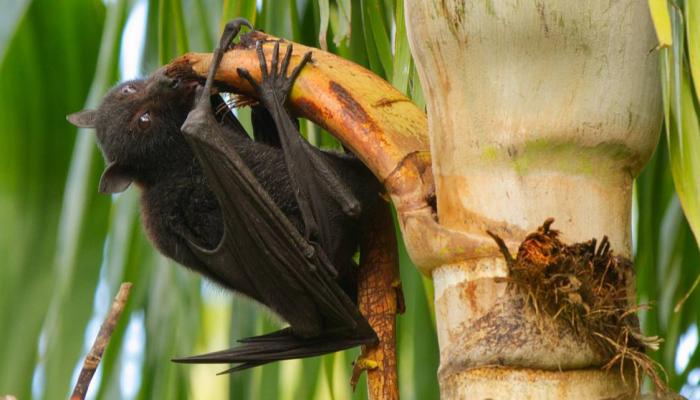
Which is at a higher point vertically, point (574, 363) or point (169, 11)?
point (169, 11)

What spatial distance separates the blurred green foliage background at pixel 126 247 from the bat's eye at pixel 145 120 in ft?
0.54

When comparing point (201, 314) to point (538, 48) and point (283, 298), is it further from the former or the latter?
point (538, 48)

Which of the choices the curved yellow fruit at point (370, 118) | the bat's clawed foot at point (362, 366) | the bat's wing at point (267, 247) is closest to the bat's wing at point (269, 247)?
the bat's wing at point (267, 247)

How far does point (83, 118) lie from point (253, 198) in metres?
0.68

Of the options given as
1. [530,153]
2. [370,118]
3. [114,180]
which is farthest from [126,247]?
[530,153]

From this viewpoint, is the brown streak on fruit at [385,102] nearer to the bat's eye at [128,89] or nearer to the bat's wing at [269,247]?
the bat's wing at [269,247]

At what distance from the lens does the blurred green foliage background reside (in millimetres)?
2568

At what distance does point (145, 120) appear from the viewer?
121 inches

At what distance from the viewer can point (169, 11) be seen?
2.84 m

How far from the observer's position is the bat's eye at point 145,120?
10.1 feet

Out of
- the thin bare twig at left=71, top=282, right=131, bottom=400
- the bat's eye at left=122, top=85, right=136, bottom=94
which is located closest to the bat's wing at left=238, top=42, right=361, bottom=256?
the bat's eye at left=122, top=85, right=136, bottom=94

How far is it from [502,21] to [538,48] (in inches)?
2.6

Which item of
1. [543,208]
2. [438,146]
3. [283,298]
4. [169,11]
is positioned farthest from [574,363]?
[169,11]

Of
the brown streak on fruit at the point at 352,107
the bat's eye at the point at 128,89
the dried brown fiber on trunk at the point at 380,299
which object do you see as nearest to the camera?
the brown streak on fruit at the point at 352,107
